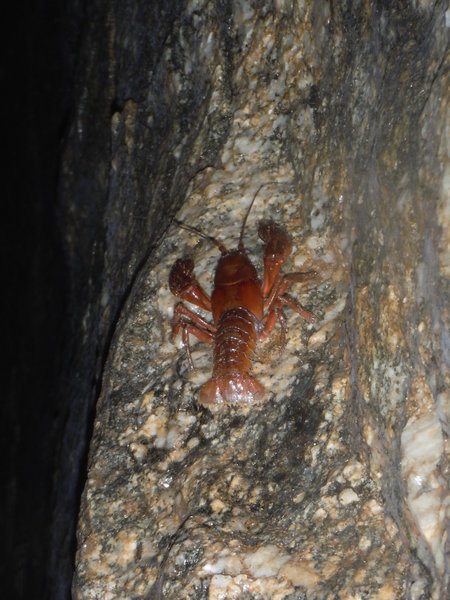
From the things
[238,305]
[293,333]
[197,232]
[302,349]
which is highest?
[197,232]

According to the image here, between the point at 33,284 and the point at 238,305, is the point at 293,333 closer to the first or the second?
the point at 238,305

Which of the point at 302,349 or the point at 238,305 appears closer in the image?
the point at 302,349

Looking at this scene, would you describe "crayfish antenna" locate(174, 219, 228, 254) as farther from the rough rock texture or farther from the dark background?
the dark background

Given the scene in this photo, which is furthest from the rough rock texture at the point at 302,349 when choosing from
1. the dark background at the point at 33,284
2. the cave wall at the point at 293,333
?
the dark background at the point at 33,284

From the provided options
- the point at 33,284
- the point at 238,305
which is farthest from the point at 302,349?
the point at 33,284

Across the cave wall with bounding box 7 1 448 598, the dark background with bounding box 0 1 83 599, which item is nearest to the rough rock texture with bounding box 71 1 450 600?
the cave wall with bounding box 7 1 448 598

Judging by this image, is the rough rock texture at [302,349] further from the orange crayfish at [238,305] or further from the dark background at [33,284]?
the dark background at [33,284]
